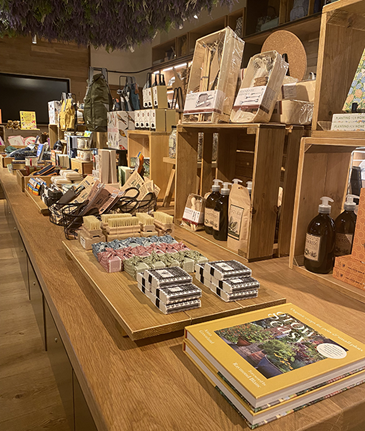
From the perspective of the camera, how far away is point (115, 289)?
100cm

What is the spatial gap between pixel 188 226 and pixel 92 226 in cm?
60

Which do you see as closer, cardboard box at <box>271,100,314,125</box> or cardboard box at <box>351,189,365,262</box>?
cardboard box at <box>351,189,365,262</box>

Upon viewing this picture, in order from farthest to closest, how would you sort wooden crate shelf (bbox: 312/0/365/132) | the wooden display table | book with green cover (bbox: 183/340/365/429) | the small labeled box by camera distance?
1. the small labeled box
2. the wooden display table
3. wooden crate shelf (bbox: 312/0/365/132)
4. book with green cover (bbox: 183/340/365/429)

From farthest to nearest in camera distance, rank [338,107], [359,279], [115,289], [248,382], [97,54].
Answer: [97,54], [338,107], [359,279], [115,289], [248,382]

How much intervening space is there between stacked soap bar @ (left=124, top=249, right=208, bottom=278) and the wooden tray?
0.12 feet

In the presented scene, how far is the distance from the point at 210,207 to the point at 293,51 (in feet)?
2.66

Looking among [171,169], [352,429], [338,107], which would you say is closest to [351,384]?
[352,429]

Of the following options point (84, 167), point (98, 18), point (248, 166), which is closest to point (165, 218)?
point (248, 166)

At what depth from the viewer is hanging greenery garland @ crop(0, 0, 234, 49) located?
9.45 ft

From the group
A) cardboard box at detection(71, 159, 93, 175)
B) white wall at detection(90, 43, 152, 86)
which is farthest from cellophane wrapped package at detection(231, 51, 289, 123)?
white wall at detection(90, 43, 152, 86)

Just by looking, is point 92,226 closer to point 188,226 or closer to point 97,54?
point 188,226

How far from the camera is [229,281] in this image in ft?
3.21

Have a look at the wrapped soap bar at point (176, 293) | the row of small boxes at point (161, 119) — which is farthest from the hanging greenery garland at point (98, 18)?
the wrapped soap bar at point (176, 293)

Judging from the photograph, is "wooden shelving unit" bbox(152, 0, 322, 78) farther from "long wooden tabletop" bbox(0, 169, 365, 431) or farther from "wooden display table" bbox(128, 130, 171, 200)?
"long wooden tabletop" bbox(0, 169, 365, 431)
